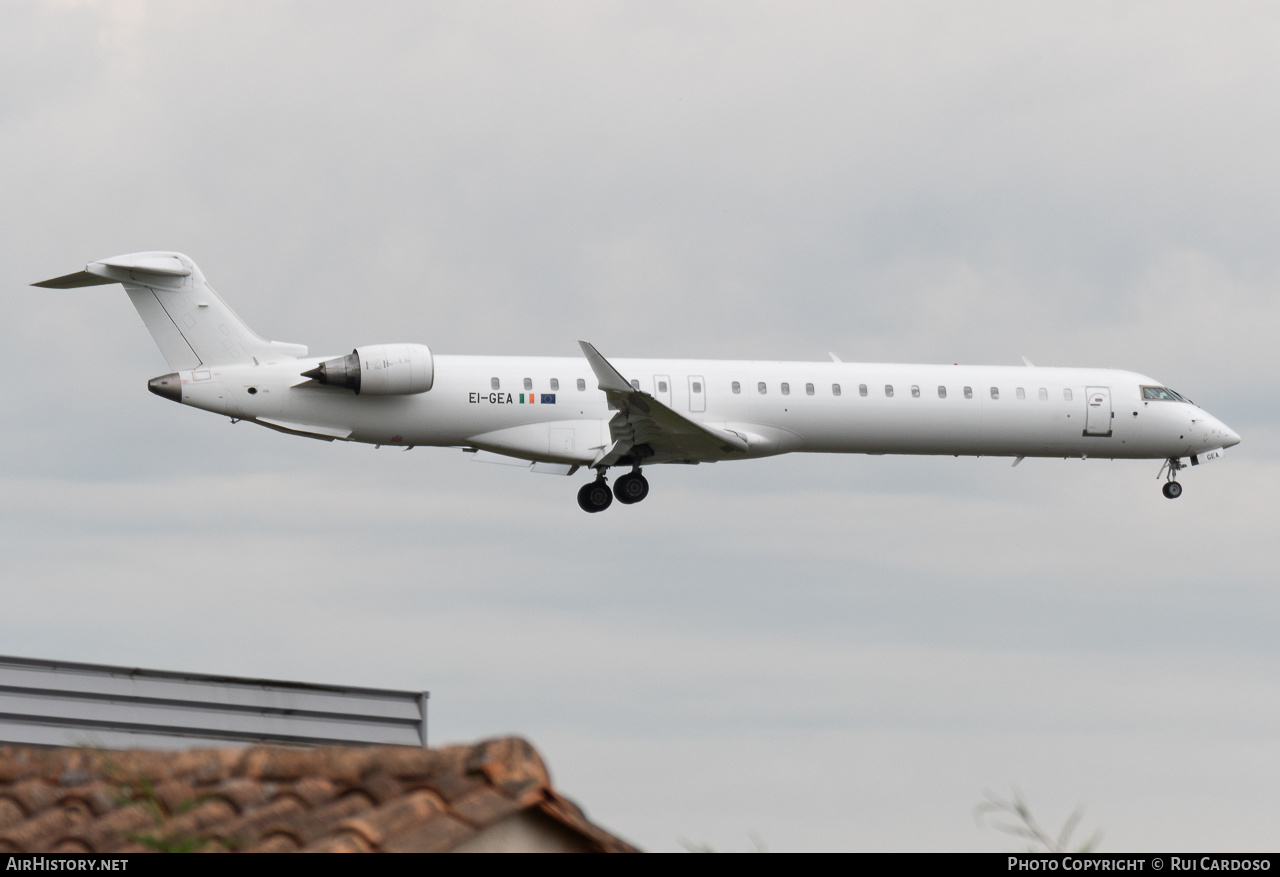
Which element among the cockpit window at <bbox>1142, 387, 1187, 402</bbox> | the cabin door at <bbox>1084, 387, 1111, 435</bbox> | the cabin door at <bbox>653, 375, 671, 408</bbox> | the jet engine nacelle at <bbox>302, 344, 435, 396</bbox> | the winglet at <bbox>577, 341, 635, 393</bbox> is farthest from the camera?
the cockpit window at <bbox>1142, 387, 1187, 402</bbox>

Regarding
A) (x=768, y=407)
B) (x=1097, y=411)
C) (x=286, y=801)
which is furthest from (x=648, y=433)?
(x=286, y=801)

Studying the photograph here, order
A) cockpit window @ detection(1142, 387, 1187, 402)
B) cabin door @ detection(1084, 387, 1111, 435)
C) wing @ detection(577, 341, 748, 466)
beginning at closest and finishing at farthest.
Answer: wing @ detection(577, 341, 748, 466), cabin door @ detection(1084, 387, 1111, 435), cockpit window @ detection(1142, 387, 1187, 402)

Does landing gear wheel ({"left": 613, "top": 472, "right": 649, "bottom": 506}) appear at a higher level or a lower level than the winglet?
lower

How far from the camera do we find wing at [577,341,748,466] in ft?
92.7

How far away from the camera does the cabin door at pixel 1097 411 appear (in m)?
32.8

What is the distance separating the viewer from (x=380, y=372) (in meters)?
28.8

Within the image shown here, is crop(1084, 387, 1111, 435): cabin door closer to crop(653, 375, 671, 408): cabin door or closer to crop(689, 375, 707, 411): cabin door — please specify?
crop(689, 375, 707, 411): cabin door

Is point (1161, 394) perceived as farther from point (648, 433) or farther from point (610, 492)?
point (610, 492)

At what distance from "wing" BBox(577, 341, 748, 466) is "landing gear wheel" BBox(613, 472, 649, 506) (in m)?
0.37

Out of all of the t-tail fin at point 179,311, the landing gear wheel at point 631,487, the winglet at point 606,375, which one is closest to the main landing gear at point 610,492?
the landing gear wheel at point 631,487

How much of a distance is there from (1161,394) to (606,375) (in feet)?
43.3

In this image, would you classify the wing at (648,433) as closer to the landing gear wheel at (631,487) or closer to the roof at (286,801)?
the landing gear wheel at (631,487)

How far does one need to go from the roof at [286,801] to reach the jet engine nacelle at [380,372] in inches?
887

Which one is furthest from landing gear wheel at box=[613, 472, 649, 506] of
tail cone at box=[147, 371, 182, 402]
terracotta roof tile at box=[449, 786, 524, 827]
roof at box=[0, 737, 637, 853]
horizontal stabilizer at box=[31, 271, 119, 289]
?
terracotta roof tile at box=[449, 786, 524, 827]
